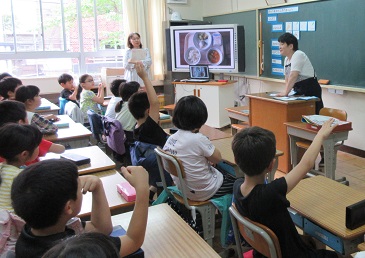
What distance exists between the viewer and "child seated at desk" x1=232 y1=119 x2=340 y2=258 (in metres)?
1.47

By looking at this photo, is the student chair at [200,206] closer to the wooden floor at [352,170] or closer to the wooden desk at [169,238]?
the wooden desk at [169,238]

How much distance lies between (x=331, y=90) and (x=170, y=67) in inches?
126

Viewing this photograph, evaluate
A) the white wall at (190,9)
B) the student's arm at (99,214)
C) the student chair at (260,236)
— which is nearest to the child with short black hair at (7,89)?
the student's arm at (99,214)

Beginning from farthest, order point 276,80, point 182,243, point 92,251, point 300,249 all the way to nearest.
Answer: point 276,80, point 300,249, point 182,243, point 92,251

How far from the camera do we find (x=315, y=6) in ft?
15.5

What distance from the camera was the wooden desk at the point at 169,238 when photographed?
4.36 feet

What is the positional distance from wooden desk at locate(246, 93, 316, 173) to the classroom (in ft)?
0.10

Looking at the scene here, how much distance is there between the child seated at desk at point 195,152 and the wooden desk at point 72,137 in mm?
1112

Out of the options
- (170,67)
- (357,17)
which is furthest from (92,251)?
(170,67)

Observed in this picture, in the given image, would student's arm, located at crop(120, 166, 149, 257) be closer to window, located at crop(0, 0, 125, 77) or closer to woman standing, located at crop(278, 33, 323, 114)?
woman standing, located at crop(278, 33, 323, 114)

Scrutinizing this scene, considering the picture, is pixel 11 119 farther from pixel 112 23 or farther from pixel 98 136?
pixel 112 23

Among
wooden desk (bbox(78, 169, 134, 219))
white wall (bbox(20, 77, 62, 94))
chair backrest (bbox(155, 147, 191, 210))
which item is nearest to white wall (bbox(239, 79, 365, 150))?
chair backrest (bbox(155, 147, 191, 210))

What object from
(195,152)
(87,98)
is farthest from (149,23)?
(195,152)

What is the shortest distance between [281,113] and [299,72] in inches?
19.5
